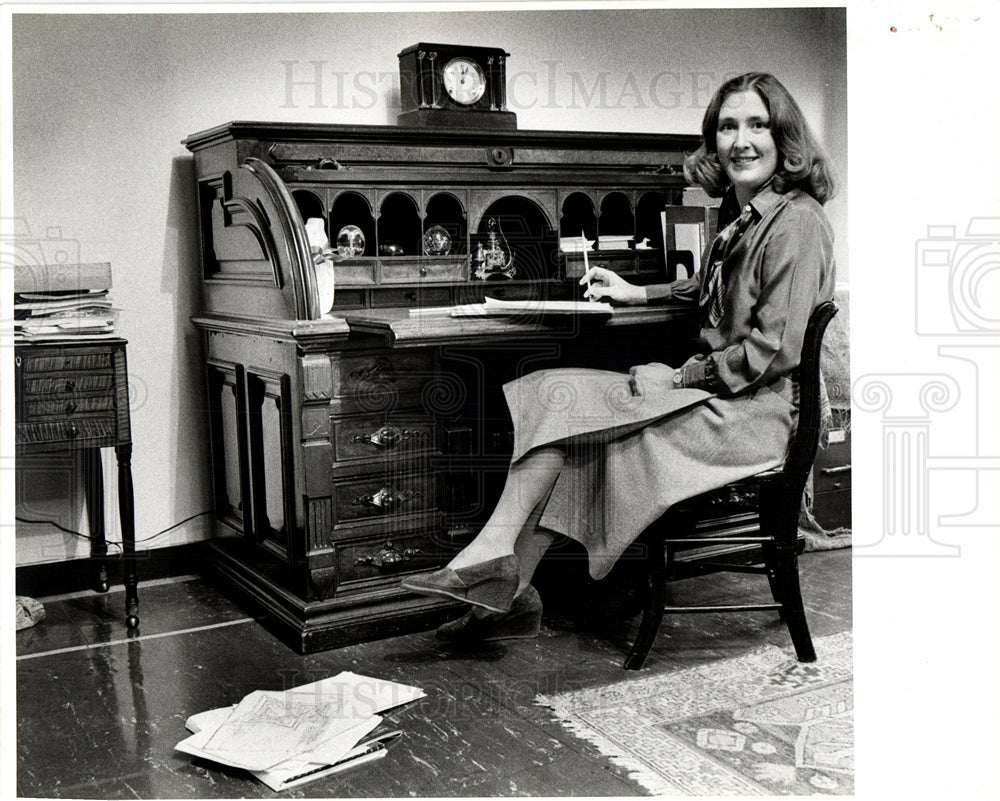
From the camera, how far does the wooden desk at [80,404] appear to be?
3.35 m

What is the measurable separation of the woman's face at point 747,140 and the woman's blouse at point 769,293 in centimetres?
6

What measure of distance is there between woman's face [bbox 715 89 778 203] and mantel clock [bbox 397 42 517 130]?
0.97 m

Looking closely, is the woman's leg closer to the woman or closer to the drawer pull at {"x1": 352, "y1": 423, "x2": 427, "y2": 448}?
the woman

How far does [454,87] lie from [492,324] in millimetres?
1141

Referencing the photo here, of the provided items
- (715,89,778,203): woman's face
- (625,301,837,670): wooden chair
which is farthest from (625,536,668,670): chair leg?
(715,89,778,203): woman's face

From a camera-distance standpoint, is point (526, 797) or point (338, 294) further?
point (338, 294)

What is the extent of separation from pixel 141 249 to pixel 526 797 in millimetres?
2423

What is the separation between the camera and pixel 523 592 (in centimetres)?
330

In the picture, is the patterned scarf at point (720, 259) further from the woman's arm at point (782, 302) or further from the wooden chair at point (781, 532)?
the wooden chair at point (781, 532)

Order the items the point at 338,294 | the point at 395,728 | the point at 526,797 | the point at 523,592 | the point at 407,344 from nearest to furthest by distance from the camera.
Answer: the point at 526,797 → the point at 395,728 → the point at 407,344 → the point at 523,592 → the point at 338,294

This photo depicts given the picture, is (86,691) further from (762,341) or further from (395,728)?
(762,341)

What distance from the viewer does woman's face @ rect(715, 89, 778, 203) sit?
3219 mm

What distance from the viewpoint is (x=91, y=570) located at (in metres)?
3.92

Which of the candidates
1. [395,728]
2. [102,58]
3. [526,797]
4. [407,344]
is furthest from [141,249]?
[526,797]
